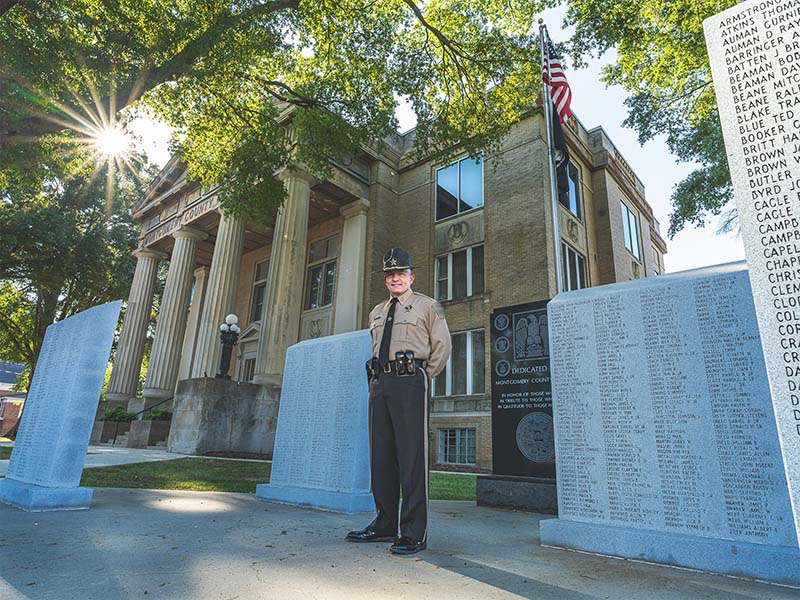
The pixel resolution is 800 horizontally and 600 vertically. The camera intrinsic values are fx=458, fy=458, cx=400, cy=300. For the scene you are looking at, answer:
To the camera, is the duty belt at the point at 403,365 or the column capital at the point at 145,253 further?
the column capital at the point at 145,253

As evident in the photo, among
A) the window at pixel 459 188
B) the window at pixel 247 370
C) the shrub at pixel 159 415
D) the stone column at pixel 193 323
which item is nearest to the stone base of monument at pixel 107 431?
the shrub at pixel 159 415

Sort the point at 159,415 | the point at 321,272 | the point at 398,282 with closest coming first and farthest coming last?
the point at 398,282 < the point at 159,415 < the point at 321,272

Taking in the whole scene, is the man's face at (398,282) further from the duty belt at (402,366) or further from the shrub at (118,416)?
the shrub at (118,416)

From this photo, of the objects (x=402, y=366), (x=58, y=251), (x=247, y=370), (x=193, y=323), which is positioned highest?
(x=58, y=251)

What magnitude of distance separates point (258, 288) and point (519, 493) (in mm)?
20930

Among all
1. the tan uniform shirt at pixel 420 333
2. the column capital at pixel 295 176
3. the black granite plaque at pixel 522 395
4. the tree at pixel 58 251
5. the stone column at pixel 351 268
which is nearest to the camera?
the tan uniform shirt at pixel 420 333

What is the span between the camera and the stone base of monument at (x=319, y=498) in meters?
4.86

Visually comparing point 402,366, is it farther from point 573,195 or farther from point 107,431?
point 107,431

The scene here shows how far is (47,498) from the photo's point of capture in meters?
4.16

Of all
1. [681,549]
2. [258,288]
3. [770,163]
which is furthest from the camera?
[258,288]

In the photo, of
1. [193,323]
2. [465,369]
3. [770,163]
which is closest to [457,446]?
[465,369]

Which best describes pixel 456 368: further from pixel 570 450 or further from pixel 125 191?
pixel 125 191

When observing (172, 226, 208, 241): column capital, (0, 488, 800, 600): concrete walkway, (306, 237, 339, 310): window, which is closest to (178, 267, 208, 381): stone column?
(172, 226, 208, 241): column capital

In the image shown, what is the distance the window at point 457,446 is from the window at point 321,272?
799 cm
